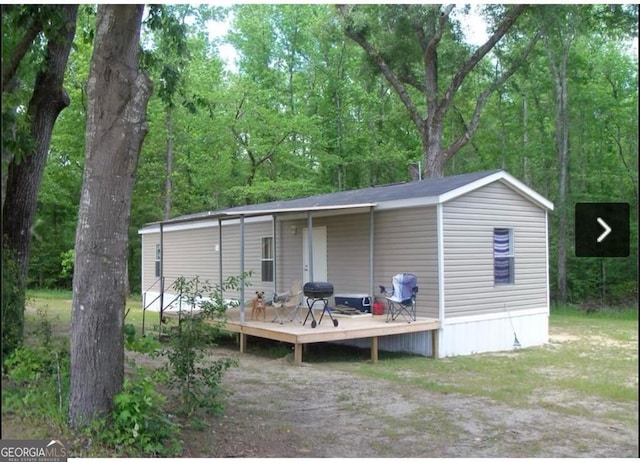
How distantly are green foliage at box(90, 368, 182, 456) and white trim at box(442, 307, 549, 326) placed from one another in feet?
20.2

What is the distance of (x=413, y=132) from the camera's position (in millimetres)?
25781

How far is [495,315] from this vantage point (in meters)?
10.4

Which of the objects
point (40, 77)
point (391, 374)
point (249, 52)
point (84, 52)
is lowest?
point (391, 374)

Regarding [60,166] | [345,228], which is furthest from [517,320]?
[60,166]

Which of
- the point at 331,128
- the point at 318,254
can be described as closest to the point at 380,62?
the point at 331,128

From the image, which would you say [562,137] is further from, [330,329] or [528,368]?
[330,329]

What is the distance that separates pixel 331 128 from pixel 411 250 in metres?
15.4

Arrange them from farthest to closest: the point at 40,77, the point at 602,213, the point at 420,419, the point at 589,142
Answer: the point at 589,142 → the point at 40,77 → the point at 420,419 → the point at 602,213

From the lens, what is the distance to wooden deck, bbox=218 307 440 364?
8.44 metres

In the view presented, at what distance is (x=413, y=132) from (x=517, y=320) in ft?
52.7

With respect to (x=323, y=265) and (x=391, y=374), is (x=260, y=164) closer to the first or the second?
(x=323, y=265)

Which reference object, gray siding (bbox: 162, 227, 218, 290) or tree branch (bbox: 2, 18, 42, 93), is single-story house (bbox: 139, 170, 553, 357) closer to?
gray siding (bbox: 162, 227, 218, 290)

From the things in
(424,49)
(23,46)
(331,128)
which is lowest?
(23,46)

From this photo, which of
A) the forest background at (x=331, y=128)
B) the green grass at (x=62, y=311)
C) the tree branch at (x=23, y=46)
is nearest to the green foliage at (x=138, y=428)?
the tree branch at (x=23, y=46)
